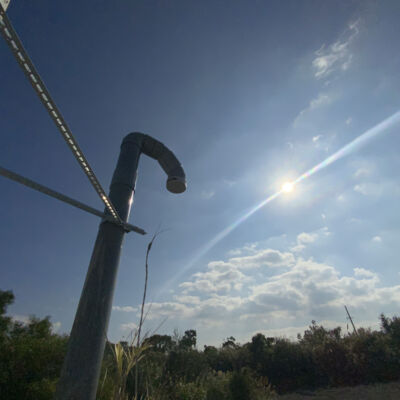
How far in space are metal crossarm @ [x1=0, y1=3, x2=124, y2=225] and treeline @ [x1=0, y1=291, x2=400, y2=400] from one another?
4.92 m

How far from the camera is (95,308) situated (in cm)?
208

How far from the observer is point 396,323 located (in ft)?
50.7

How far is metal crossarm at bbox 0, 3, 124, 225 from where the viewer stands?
0.97 meters

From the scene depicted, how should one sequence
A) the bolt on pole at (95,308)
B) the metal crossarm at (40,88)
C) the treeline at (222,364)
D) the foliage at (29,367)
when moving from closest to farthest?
the metal crossarm at (40,88) → the bolt on pole at (95,308) → the foliage at (29,367) → the treeline at (222,364)

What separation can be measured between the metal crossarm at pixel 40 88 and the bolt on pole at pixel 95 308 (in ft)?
2.62

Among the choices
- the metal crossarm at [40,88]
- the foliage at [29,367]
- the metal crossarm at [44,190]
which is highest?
the metal crossarm at [40,88]

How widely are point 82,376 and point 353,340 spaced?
780 inches

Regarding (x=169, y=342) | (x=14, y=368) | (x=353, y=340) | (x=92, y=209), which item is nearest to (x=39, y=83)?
(x=92, y=209)

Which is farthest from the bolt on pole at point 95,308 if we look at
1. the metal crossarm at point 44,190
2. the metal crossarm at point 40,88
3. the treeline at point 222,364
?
the treeline at point 222,364

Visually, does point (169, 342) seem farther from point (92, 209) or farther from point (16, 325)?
point (92, 209)

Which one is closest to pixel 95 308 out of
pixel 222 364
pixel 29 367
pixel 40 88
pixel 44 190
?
pixel 44 190

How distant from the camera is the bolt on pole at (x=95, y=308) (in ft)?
6.20

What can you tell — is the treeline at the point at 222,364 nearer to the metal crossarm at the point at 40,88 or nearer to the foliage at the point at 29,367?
the foliage at the point at 29,367

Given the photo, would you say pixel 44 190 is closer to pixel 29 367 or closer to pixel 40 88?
pixel 40 88
